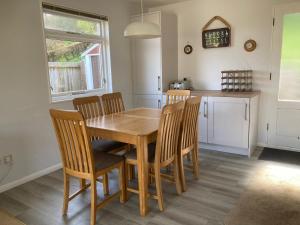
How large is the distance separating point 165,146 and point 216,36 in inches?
102

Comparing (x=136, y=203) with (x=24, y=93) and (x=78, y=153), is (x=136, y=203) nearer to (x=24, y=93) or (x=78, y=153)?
(x=78, y=153)

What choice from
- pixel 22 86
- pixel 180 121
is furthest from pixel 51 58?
pixel 180 121

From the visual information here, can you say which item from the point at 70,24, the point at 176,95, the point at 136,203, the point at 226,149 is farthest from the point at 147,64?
the point at 136,203

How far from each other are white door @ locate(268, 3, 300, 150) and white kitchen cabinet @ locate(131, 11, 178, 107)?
1.68 meters

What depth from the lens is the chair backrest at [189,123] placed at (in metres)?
2.55

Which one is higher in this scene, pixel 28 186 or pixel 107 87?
pixel 107 87

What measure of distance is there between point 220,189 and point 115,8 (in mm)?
3359

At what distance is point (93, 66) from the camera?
4.05 meters

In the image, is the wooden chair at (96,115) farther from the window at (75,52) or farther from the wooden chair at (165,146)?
the window at (75,52)

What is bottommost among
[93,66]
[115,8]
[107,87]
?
[107,87]

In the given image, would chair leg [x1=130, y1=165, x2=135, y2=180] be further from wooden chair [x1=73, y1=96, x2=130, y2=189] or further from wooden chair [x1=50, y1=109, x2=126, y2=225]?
wooden chair [x1=50, y1=109, x2=126, y2=225]

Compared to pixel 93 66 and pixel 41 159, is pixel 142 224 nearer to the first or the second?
pixel 41 159

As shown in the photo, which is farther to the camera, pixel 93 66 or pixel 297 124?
pixel 93 66

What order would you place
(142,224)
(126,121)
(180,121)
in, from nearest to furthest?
(142,224)
(180,121)
(126,121)
